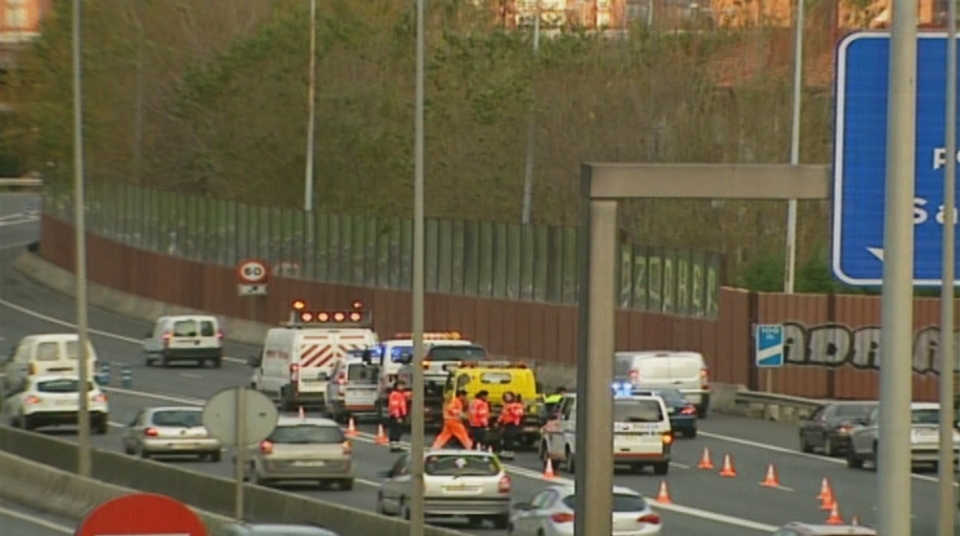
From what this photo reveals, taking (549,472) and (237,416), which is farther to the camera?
(549,472)

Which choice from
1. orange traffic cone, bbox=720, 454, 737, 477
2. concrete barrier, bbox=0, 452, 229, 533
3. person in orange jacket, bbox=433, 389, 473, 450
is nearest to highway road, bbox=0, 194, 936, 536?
orange traffic cone, bbox=720, 454, 737, 477

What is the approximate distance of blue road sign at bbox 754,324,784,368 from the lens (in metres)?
57.8

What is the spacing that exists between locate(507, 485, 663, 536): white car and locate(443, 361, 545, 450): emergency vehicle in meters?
17.2

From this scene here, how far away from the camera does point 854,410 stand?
47.3 m

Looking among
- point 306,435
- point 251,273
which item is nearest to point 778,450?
point 306,435

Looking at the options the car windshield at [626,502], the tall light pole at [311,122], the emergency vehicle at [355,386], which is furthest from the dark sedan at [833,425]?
the tall light pole at [311,122]

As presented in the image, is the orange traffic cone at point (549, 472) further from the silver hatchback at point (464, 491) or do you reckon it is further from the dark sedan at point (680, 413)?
the dark sedan at point (680, 413)

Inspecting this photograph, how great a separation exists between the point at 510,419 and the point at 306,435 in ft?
25.9

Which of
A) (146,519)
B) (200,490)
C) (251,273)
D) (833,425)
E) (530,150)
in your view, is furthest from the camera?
(251,273)

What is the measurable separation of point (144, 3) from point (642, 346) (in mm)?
37028

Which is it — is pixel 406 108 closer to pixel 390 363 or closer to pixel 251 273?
pixel 251 273

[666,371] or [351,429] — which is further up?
[666,371]

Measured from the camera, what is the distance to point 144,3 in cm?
9550

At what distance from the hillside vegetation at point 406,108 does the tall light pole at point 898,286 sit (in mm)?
57976
